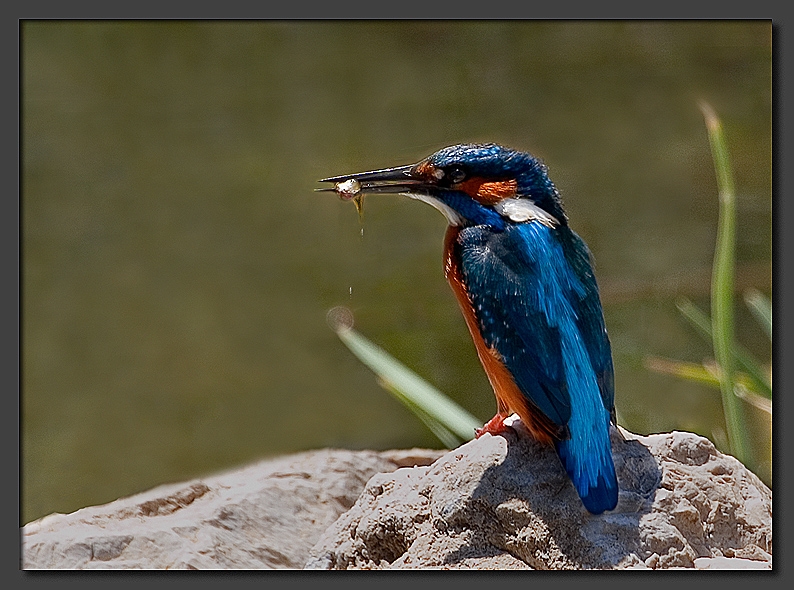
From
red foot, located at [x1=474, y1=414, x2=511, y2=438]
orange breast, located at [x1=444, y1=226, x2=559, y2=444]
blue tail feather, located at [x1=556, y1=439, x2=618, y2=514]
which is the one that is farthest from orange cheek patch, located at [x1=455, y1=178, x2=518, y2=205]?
blue tail feather, located at [x1=556, y1=439, x2=618, y2=514]

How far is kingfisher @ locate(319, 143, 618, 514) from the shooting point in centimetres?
252

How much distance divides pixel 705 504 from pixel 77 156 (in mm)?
3385

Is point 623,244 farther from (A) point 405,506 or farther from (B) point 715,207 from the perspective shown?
(A) point 405,506

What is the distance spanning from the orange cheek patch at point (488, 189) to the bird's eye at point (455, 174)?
14mm

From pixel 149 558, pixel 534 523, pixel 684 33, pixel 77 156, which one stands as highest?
pixel 684 33

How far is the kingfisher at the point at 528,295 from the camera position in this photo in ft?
8.27

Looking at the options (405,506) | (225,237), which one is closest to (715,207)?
(405,506)

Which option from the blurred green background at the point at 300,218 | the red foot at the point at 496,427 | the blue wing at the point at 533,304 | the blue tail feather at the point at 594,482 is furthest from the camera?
the blurred green background at the point at 300,218

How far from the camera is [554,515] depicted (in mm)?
2514

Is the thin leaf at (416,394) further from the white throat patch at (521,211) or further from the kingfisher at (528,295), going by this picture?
the white throat patch at (521,211)

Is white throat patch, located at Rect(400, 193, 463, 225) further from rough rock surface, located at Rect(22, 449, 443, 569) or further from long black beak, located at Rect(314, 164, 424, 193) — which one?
rough rock surface, located at Rect(22, 449, 443, 569)

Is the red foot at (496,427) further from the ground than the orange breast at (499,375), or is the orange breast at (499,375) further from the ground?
the orange breast at (499,375)

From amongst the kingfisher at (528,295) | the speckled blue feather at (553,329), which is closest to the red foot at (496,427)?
the kingfisher at (528,295)

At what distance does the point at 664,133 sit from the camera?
4.72m
